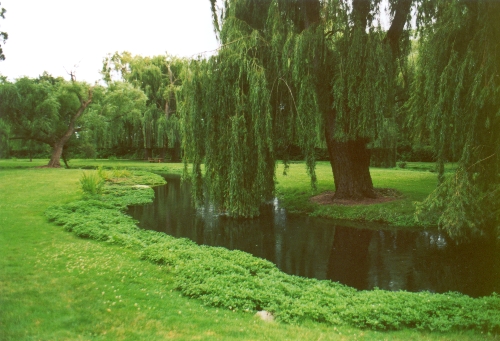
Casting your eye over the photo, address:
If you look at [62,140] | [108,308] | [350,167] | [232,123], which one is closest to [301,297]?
[108,308]

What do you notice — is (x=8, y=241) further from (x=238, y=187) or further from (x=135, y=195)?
(x=135, y=195)

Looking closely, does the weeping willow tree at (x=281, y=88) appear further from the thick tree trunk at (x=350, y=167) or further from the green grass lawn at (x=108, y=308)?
the green grass lawn at (x=108, y=308)

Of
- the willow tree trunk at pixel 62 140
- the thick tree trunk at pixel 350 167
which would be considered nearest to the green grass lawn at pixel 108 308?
the thick tree trunk at pixel 350 167

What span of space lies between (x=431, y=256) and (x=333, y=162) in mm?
5509

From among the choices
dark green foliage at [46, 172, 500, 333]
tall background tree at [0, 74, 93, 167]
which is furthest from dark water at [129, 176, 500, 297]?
tall background tree at [0, 74, 93, 167]

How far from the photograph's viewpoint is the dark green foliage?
482 centimetres

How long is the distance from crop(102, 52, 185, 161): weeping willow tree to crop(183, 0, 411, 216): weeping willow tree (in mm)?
20724

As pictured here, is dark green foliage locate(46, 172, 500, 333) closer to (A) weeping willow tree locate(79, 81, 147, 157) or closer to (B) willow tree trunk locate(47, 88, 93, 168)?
(B) willow tree trunk locate(47, 88, 93, 168)

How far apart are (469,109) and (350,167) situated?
5839 millimetres

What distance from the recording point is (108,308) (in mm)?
4559

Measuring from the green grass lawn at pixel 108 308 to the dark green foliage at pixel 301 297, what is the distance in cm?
22

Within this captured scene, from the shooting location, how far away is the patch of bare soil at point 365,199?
13.0 metres

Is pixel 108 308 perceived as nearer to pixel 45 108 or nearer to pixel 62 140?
pixel 45 108

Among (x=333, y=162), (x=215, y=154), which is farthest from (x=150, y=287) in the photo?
(x=333, y=162)
